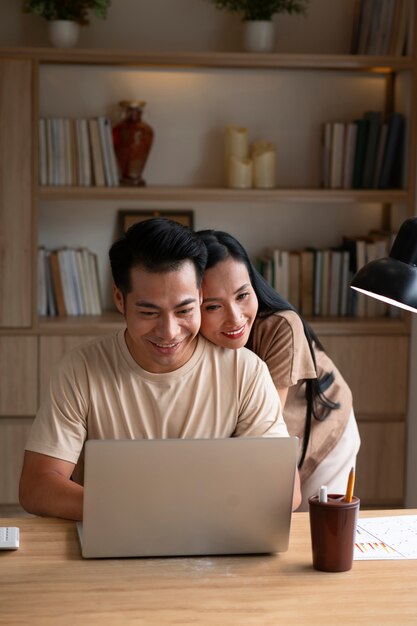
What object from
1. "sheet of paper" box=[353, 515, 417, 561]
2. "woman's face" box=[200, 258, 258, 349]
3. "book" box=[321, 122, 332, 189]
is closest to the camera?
"sheet of paper" box=[353, 515, 417, 561]

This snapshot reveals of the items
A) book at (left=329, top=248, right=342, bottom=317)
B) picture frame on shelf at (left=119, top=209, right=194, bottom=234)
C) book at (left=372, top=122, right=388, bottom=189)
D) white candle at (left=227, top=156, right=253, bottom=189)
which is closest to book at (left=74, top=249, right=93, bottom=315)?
picture frame on shelf at (left=119, top=209, right=194, bottom=234)

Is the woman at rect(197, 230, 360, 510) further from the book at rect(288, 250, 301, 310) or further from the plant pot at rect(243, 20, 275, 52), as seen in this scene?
the plant pot at rect(243, 20, 275, 52)

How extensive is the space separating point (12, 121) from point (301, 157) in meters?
1.33

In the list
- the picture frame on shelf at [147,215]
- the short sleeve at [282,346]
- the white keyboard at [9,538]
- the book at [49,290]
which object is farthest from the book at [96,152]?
the white keyboard at [9,538]

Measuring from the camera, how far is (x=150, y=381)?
2168 millimetres

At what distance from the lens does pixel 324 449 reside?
2.78m

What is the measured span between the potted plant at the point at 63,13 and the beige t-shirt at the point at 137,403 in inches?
90.6

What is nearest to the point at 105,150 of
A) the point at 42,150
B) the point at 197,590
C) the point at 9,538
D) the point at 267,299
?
the point at 42,150

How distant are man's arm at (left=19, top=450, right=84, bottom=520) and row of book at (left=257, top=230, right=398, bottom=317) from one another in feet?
7.86

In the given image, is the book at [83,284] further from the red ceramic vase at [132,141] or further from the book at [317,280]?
the book at [317,280]

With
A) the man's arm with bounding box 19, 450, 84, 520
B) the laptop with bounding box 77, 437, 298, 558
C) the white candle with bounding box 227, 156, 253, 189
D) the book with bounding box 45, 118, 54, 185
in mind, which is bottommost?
the man's arm with bounding box 19, 450, 84, 520

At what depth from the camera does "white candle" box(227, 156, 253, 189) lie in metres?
4.31

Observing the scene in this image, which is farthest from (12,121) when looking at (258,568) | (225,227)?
(258,568)

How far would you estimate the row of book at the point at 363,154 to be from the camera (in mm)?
4355
